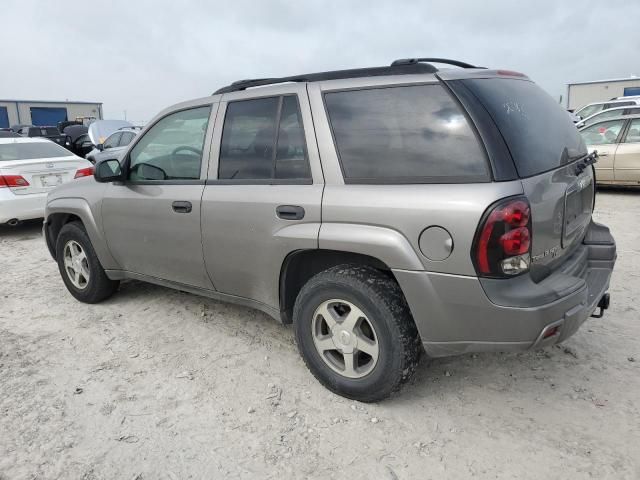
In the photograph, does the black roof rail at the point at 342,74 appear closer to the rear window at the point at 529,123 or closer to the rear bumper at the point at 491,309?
the rear window at the point at 529,123

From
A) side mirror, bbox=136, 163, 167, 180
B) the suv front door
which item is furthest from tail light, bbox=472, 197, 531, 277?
side mirror, bbox=136, 163, 167, 180


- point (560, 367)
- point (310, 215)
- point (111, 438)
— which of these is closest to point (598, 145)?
point (560, 367)

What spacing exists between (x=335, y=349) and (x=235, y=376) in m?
0.76

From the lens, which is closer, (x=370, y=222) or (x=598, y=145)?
(x=370, y=222)

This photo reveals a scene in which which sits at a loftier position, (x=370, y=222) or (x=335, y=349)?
(x=370, y=222)

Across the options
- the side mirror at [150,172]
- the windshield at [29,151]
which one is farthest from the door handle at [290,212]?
the windshield at [29,151]

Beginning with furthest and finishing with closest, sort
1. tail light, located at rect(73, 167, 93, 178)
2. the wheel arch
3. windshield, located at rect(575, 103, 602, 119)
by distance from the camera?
windshield, located at rect(575, 103, 602, 119), tail light, located at rect(73, 167, 93, 178), the wheel arch

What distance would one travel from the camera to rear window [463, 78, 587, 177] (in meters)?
2.44

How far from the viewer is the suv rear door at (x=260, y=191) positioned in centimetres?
290

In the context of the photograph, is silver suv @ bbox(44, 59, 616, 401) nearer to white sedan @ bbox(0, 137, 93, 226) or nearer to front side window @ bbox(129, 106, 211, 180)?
front side window @ bbox(129, 106, 211, 180)

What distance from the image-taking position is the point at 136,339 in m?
3.85

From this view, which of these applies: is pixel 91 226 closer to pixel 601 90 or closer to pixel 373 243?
pixel 373 243

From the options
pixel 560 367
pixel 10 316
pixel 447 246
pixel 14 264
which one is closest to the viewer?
pixel 447 246

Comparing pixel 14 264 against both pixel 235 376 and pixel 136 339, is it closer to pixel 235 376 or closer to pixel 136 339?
pixel 136 339
